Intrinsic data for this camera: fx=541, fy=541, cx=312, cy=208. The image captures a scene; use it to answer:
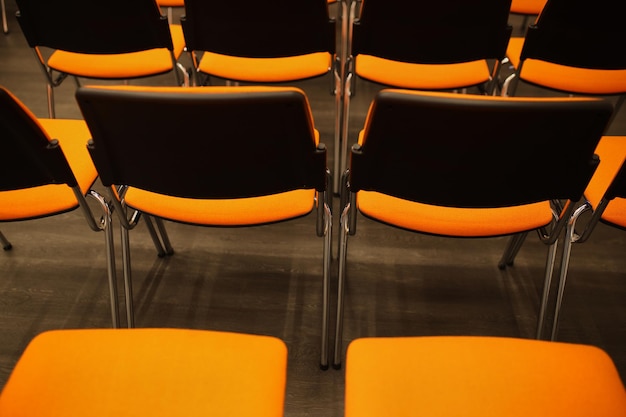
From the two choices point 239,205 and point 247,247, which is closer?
point 239,205

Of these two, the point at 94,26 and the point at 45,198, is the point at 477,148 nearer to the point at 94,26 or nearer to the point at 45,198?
the point at 45,198

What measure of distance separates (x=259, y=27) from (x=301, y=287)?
1014 millimetres

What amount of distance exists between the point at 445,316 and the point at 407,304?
14 cm

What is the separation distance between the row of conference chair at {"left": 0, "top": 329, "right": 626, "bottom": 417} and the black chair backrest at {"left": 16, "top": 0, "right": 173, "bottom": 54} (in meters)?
1.40

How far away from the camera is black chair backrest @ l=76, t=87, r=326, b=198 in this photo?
3.57 ft

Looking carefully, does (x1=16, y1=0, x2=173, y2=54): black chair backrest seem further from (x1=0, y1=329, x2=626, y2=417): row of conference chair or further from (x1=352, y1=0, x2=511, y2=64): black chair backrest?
(x1=0, y1=329, x2=626, y2=417): row of conference chair

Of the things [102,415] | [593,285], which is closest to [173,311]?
[102,415]

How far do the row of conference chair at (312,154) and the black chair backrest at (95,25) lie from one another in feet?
2.92

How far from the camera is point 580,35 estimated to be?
204cm

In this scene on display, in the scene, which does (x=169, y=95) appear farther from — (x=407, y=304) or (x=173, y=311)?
(x=407, y=304)

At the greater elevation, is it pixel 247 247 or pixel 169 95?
pixel 169 95

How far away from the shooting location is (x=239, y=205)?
1.56 m

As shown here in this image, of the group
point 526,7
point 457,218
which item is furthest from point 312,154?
point 526,7

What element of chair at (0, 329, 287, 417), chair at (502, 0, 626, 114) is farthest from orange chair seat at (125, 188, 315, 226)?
chair at (502, 0, 626, 114)
